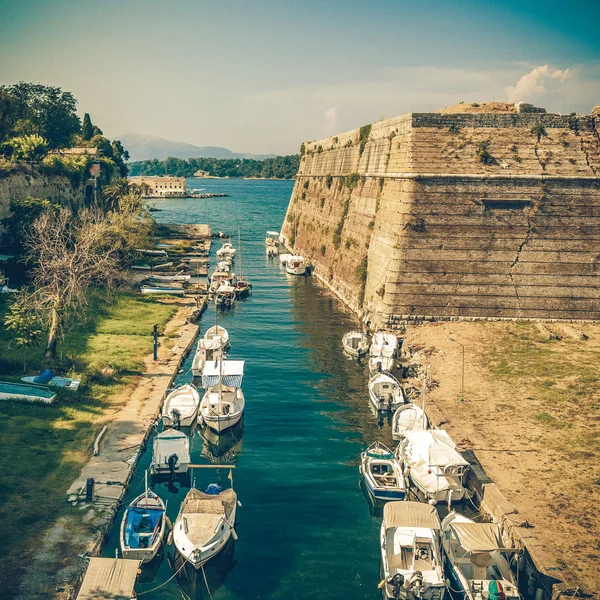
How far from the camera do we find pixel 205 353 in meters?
31.4

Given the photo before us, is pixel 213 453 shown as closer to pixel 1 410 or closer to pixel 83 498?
pixel 83 498

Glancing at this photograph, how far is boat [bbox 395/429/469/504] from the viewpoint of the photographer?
19234 millimetres

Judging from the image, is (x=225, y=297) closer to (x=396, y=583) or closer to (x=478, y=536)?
(x=478, y=536)

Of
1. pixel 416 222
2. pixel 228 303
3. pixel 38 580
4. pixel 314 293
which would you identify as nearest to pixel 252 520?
pixel 38 580

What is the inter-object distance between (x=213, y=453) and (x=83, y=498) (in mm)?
6268

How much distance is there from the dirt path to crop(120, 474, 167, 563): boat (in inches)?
432

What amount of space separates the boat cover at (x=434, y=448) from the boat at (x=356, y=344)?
41.1 feet

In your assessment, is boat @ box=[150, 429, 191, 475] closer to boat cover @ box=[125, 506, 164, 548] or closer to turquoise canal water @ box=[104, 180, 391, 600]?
turquoise canal water @ box=[104, 180, 391, 600]

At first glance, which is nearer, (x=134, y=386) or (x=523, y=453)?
(x=523, y=453)

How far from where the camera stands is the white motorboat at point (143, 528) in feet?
53.1

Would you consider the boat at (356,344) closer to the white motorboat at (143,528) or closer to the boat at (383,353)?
the boat at (383,353)

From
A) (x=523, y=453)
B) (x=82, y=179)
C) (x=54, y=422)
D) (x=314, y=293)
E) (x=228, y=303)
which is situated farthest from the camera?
(x=82, y=179)

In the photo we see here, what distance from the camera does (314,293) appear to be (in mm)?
52062

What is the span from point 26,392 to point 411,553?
57.1ft
